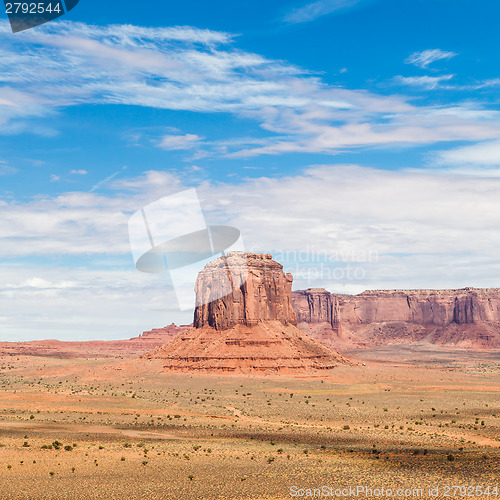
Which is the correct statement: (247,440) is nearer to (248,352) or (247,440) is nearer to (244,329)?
(248,352)

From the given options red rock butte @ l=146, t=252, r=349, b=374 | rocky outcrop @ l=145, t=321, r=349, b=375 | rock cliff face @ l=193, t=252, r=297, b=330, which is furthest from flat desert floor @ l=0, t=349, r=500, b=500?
rock cliff face @ l=193, t=252, r=297, b=330

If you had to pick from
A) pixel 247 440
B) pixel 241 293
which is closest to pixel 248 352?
pixel 241 293

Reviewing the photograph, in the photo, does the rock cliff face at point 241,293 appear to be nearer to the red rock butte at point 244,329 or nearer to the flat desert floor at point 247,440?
the red rock butte at point 244,329

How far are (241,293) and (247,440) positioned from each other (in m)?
66.7

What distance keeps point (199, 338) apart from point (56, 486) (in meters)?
80.4

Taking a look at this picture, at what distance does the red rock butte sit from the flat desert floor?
36.2ft

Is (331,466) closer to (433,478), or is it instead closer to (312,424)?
(433,478)

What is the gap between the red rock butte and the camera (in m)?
102

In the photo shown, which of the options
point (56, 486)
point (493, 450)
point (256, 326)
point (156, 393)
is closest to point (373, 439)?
point (493, 450)

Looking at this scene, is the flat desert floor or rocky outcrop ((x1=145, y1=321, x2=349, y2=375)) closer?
the flat desert floor

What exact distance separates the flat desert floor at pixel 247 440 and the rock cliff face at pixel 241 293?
21.6m

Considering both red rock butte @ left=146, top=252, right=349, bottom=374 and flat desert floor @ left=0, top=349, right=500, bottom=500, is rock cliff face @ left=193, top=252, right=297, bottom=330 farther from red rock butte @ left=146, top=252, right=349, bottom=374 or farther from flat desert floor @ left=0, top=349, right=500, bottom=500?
flat desert floor @ left=0, top=349, right=500, bottom=500

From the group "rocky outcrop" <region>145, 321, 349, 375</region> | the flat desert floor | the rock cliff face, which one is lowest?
the flat desert floor

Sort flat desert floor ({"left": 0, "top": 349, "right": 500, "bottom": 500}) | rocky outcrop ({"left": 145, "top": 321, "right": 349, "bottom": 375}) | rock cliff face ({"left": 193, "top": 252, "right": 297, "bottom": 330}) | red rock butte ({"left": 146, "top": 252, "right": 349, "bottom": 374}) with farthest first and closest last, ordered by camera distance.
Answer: rock cliff face ({"left": 193, "top": 252, "right": 297, "bottom": 330}) → red rock butte ({"left": 146, "top": 252, "right": 349, "bottom": 374}) → rocky outcrop ({"left": 145, "top": 321, "right": 349, "bottom": 375}) → flat desert floor ({"left": 0, "top": 349, "right": 500, "bottom": 500})
